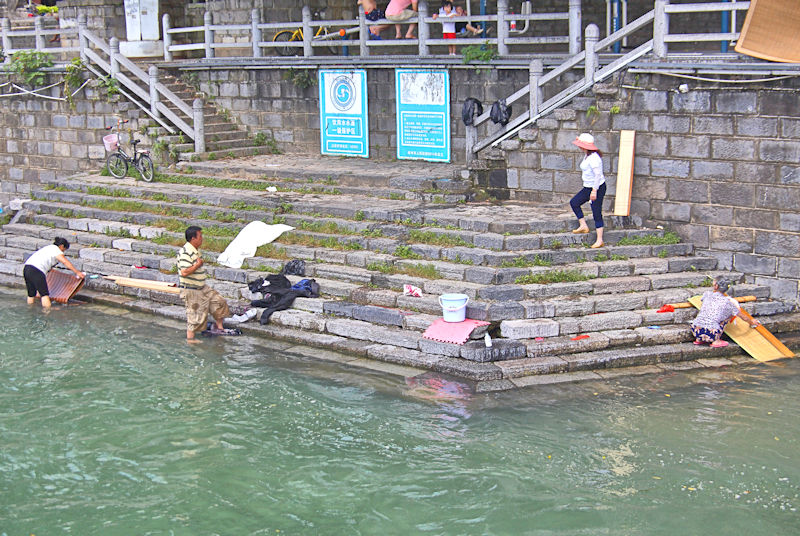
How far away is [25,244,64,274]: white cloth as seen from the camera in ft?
45.9

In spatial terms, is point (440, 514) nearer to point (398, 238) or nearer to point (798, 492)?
point (798, 492)

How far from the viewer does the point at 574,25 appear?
46.7 feet

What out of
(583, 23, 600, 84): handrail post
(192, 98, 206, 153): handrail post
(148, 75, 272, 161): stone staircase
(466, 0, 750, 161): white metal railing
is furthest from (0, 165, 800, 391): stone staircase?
(192, 98, 206, 153): handrail post

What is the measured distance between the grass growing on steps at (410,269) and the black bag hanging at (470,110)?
3.66 metres

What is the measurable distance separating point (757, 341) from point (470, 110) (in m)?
6.19

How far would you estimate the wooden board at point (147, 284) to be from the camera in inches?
534

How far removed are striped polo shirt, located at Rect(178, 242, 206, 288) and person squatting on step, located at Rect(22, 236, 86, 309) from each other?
2.75 m

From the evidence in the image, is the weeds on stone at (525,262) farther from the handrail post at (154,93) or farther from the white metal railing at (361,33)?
the handrail post at (154,93)

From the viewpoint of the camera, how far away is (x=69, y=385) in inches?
424

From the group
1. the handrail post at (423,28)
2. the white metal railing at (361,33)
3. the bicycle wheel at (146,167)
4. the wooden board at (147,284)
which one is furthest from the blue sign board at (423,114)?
the wooden board at (147,284)

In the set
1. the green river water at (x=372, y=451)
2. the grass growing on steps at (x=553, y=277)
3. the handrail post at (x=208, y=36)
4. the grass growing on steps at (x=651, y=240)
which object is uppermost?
the handrail post at (x=208, y=36)

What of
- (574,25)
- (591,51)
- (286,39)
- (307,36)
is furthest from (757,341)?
(286,39)

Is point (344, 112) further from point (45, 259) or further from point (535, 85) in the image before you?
point (45, 259)

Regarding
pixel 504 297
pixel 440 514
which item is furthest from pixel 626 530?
pixel 504 297
